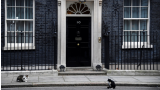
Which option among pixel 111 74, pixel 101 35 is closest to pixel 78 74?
pixel 111 74

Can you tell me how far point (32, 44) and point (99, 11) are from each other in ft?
11.3

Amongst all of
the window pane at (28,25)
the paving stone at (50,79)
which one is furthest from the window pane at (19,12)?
the paving stone at (50,79)

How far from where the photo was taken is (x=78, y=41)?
11.6 meters

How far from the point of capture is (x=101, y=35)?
37.3ft

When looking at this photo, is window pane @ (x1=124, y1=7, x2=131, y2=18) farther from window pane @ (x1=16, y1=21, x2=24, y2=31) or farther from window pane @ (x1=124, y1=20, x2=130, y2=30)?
window pane @ (x1=16, y1=21, x2=24, y2=31)

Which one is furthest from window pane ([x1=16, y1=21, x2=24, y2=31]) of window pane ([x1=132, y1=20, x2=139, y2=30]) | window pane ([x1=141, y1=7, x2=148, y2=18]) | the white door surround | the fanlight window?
window pane ([x1=141, y1=7, x2=148, y2=18])

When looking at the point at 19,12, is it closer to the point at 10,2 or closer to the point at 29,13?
the point at 29,13

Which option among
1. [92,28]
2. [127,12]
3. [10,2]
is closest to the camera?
[10,2]

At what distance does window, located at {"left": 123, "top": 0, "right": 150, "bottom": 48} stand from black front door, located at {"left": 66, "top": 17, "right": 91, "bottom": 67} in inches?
74.4

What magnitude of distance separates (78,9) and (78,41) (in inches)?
60.2

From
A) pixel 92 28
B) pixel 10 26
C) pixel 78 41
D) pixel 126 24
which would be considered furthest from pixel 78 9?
pixel 10 26

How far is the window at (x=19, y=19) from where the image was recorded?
11.1 metres

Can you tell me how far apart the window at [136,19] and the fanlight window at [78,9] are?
1.95 m

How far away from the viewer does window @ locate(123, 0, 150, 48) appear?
11.8 meters
